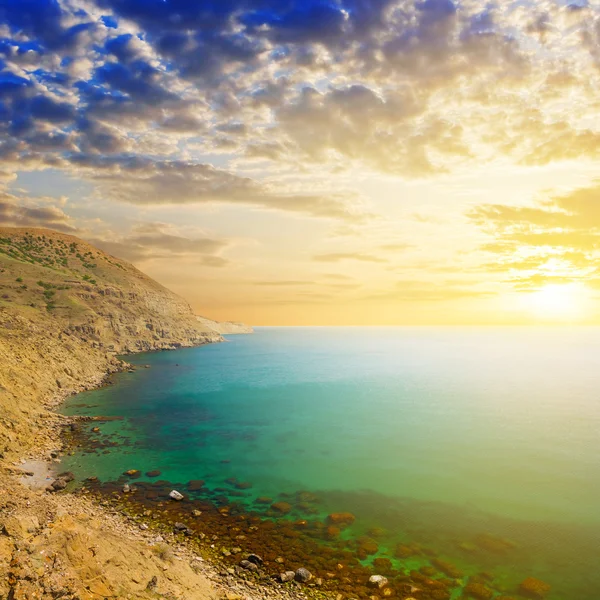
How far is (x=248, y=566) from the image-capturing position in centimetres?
2192

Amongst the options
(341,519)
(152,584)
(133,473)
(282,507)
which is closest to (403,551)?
(341,519)

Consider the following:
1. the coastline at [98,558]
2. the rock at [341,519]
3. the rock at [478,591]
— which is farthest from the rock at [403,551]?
the coastline at [98,558]

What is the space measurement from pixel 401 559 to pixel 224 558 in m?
11.5

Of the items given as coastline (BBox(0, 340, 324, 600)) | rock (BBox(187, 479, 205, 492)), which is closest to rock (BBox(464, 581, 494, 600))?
coastline (BBox(0, 340, 324, 600))

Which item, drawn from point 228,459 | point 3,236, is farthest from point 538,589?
point 3,236

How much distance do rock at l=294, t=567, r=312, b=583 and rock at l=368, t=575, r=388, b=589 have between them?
139 inches

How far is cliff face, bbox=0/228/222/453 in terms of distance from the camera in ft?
166

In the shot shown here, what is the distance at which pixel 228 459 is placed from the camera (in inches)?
1748

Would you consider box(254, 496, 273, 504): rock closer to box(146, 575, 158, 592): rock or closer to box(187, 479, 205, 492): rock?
box(187, 479, 205, 492): rock

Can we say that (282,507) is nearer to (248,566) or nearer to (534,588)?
(248,566)

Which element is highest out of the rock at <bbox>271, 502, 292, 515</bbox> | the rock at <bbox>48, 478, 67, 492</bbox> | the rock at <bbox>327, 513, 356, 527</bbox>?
the rock at <bbox>327, 513, 356, 527</bbox>

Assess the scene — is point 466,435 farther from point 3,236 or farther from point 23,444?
point 3,236

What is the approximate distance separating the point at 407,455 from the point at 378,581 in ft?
96.6

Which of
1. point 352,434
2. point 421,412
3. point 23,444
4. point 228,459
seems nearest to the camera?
point 23,444
